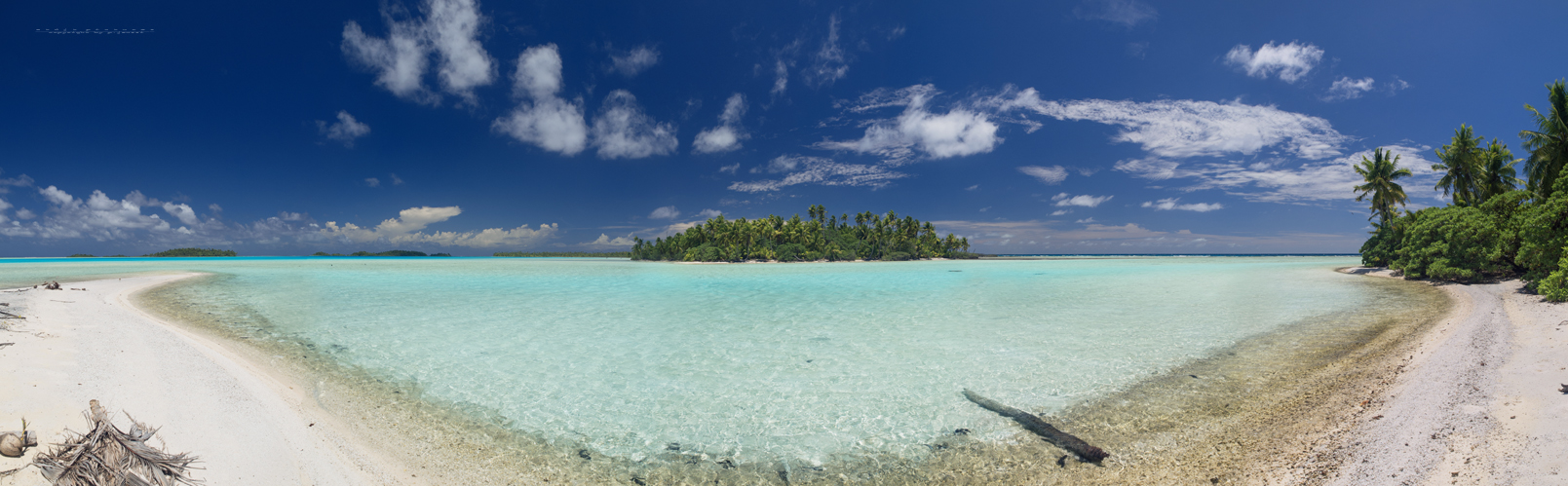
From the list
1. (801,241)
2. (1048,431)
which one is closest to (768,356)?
(1048,431)

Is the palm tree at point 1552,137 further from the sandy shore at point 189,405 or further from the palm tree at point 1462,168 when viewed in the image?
the sandy shore at point 189,405

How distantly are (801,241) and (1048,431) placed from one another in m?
79.6

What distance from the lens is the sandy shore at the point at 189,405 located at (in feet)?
12.4

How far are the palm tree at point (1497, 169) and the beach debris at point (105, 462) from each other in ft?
168

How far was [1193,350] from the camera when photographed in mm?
8945

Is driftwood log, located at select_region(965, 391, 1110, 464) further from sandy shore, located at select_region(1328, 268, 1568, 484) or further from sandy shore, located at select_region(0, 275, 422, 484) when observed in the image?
sandy shore, located at select_region(0, 275, 422, 484)

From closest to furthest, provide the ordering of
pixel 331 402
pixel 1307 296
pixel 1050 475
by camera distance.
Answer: pixel 1050 475
pixel 331 402
pixel 1307 296

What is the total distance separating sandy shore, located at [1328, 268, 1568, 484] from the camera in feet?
11.3

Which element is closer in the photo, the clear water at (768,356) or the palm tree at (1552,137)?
the clear water at (768,356)

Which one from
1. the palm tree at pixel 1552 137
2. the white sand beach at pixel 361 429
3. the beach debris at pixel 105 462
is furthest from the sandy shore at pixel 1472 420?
the palm tree at pixel 1552 137

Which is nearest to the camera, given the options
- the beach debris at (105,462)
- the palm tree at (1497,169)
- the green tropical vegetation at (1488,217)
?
the beach debris at (105,462)

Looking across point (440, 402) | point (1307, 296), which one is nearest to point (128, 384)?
point (440, 402)

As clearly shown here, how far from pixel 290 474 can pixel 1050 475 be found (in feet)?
Result: 20.3

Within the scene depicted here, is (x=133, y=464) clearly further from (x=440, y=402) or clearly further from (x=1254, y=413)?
(x=1254, y=413)
